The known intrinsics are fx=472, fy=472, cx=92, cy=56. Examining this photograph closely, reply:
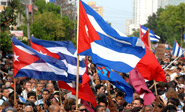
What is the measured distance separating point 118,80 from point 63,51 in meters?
2.74

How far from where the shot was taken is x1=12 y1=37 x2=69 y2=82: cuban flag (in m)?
10.9

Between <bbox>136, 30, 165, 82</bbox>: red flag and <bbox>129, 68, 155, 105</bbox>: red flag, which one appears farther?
<bbox>129, 68, 155, 105</bbox>: red flag

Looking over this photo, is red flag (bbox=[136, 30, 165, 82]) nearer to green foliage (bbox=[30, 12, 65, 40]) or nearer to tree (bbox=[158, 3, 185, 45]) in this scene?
green foliage (bbox=[30, 12, 65, 40])

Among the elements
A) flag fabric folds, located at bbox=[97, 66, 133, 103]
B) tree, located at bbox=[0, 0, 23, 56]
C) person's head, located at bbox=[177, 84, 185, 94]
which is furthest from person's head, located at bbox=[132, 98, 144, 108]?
tree, located at bbox=[0, 0, 23, 56]

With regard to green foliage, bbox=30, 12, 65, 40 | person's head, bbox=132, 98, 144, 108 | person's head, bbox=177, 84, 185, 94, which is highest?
person's head, bbox=132, 98, 144, 108

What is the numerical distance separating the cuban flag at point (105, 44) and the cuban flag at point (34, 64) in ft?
7.07

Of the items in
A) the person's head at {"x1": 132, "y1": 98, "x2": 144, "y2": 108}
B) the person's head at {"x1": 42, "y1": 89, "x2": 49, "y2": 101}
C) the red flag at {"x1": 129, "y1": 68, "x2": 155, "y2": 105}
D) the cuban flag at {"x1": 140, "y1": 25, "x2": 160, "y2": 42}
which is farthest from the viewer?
the cuban flag at {"x1": 140, "y1": 25, "x2": 160, "y2": 42}

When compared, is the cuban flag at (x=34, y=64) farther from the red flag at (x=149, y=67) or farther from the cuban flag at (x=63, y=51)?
the red flag at (x=149, y=67)

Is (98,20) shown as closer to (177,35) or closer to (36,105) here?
(36,105)

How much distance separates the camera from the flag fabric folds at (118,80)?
29.4 feet

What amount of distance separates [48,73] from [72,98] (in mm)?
1122

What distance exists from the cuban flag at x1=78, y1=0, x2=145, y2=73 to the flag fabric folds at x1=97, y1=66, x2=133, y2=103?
0.40 metres

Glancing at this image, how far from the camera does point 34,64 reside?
1101 cm

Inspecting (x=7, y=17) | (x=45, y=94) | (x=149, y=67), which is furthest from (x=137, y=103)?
(x=7, y=17)
